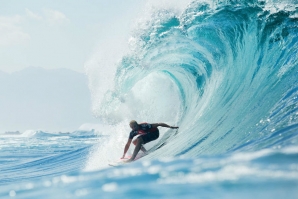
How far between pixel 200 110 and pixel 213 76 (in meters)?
1.46

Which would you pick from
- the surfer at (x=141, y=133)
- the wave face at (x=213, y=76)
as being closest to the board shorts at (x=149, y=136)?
the surfer at (x=141, y=133)

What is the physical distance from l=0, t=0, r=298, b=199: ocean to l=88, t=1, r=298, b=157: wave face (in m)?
0.03

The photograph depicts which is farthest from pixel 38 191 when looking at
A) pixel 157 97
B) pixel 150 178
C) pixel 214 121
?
pixel 157 97

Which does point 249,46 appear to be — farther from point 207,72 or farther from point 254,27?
point 207,72

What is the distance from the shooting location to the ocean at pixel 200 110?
2.67 meters

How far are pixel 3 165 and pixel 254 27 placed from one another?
10551 millimetres

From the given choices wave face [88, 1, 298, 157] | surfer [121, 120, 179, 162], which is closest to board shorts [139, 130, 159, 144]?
surfer [121, 120, 179, 162]

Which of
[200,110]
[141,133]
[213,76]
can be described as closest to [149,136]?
[141,133]

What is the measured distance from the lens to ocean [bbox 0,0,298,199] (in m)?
2.67

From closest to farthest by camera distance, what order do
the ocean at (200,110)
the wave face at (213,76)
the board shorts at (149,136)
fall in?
the ocean at (200,110)
the wave face at (213,76)
the board shorts at (149,136)

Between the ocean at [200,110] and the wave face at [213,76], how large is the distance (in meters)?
0.03

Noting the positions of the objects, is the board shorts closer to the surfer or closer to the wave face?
the surfer

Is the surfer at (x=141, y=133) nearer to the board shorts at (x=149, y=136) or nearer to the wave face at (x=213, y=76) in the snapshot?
the board shorts at (x=149, y=136)

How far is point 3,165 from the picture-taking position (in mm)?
13109
